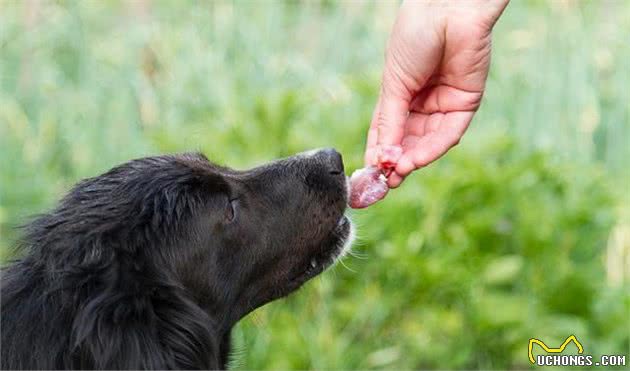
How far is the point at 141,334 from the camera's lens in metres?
2.81

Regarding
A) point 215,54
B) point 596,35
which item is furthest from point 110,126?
point 596,35

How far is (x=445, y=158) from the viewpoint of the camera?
222 inches

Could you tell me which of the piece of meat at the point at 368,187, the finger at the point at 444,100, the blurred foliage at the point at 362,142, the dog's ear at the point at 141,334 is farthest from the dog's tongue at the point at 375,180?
the dog's ear at the point at 141,334

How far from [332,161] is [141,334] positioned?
108 cm

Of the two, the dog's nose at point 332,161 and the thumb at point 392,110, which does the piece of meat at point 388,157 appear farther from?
the dog's nose at point 332,161

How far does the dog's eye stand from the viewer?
11.1 ft

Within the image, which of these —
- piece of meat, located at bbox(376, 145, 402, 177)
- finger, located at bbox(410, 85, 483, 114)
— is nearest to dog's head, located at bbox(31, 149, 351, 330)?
piece of meat, located at bbox(376, 145, 402, 177)

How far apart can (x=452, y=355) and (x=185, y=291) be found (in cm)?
223

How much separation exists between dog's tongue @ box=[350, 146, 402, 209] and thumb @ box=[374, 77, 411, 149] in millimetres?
46

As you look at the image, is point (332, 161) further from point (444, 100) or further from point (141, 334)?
point (141, 334)

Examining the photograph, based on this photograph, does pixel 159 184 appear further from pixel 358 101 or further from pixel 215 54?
pixel 215 54

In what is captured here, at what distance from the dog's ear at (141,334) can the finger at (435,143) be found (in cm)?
93

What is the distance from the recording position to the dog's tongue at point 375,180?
3611 mm

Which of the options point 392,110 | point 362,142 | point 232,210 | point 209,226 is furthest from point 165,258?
point 362,142
